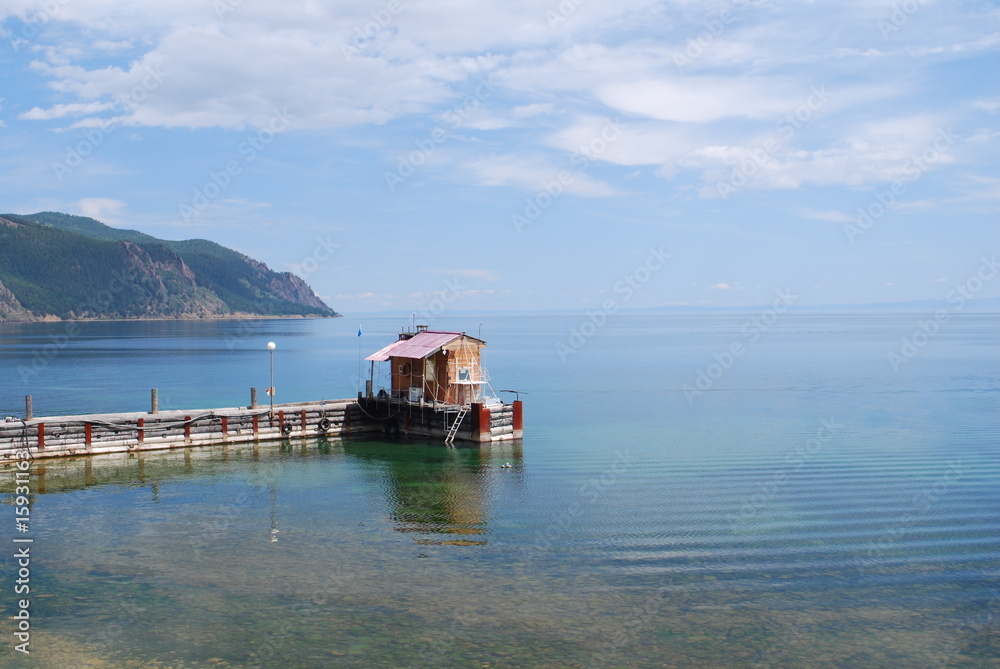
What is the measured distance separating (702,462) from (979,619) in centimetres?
1977

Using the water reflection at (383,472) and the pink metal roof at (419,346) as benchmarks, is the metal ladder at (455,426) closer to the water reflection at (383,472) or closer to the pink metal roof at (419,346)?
the water reflection at (383,472)

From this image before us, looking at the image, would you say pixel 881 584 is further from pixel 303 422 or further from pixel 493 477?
pixel 303 422

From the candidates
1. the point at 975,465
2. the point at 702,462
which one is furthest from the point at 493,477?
the point at 975,465

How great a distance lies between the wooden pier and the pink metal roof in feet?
9.13

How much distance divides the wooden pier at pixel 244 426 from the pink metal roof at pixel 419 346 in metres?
2.78

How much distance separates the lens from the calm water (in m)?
16.9

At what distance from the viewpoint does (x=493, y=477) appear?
3472 centimetres

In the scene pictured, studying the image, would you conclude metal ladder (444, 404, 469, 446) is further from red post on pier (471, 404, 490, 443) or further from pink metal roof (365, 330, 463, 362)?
pink metal roof (365, 330, 463, 362)

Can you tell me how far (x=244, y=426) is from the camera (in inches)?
1689

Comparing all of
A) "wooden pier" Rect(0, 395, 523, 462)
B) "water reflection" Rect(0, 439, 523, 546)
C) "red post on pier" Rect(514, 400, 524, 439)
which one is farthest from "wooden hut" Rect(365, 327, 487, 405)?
"water reflection" Rect(0, 439, 523, 546)

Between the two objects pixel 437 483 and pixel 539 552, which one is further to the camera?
pixel 437 483

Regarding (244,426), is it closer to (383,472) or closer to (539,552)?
(383,472)

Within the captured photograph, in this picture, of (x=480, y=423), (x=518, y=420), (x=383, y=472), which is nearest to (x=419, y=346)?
(x=480, y=423)

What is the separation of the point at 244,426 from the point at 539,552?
80.6 feet
